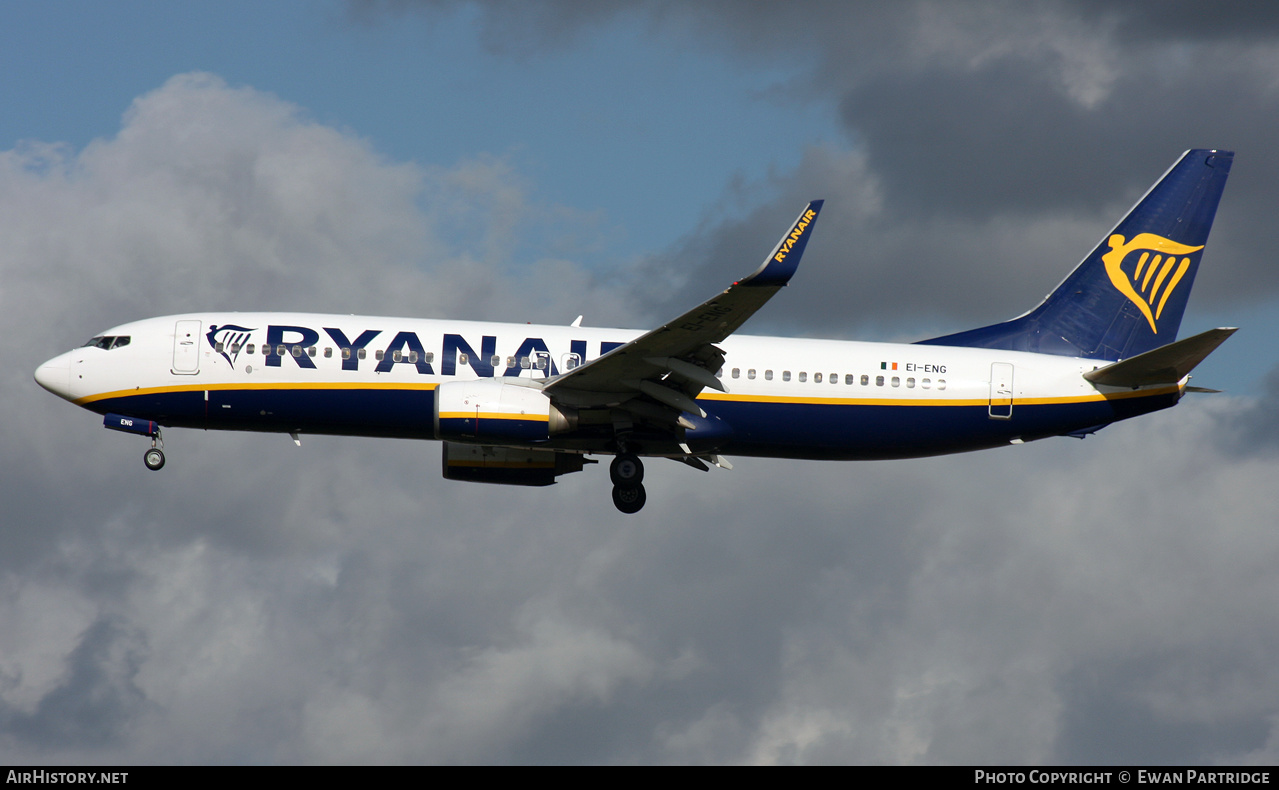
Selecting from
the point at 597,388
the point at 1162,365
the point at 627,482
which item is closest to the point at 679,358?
the point at 597,388

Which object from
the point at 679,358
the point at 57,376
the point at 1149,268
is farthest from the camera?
the point at 1149,268

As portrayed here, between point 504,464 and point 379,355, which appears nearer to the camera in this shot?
point 379,355

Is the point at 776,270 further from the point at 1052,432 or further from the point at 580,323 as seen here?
the point at 1052,432

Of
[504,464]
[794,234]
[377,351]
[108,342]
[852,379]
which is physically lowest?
[504,464]

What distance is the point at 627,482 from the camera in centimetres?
3575

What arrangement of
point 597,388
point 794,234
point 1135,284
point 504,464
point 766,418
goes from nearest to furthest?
point 794,234
point 597,388
point 766,418
point 504,464
point 1135,284

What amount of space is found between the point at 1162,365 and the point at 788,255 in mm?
12256

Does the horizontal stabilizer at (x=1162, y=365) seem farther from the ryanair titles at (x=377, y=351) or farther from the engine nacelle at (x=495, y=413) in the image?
the engine nacelle at (x=495, y=413)

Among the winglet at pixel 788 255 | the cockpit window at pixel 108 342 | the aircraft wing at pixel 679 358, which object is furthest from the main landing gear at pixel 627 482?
the cockpit window at pixel 108 342

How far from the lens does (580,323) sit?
37.7 metres

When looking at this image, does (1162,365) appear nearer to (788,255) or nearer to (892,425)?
(892,425)
